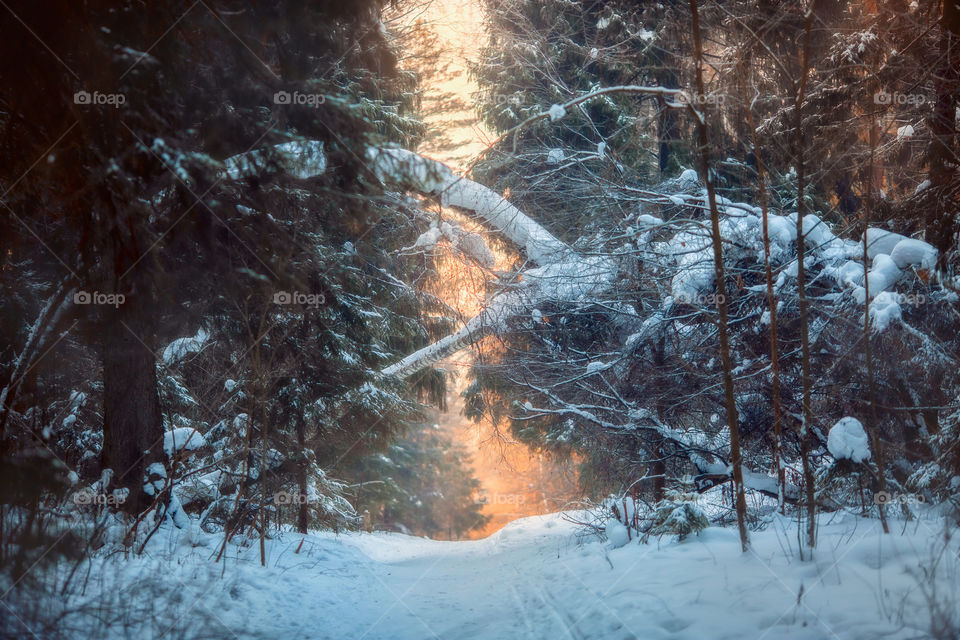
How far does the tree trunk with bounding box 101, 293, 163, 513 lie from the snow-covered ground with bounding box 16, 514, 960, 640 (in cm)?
76

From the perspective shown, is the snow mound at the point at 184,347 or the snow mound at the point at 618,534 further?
the snow mound at the point at 184,347

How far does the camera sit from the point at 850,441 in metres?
5.46

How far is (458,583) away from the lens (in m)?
7.61

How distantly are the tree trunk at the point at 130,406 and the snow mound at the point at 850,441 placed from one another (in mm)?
6844

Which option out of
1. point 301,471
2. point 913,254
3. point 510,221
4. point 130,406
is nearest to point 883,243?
point 913,254

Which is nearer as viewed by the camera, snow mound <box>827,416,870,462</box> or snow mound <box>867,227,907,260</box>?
snow mound <box>827,416,870,462</box>

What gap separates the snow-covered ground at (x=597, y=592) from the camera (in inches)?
151

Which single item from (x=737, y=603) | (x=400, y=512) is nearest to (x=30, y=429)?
(x=737, y=603)

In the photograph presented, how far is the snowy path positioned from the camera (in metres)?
3.85

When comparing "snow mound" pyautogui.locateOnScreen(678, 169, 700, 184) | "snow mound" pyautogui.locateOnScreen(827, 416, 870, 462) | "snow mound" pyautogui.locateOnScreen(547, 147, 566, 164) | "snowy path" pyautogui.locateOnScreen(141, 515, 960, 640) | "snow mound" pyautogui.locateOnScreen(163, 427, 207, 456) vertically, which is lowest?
"snowy path" pyautogui.locateOnScreen(141, 515, 960, 640)

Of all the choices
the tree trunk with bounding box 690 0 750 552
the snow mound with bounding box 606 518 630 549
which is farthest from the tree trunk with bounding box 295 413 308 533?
the tree trunk with bounding box 690 0 750 552

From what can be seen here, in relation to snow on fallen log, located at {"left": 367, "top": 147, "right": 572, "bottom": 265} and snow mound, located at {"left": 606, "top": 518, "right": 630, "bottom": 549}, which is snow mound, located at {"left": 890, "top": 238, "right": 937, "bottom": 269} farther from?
snow on fallen log, located at {"left": 367, "top": 147, "right": 572, "bottom": 265}

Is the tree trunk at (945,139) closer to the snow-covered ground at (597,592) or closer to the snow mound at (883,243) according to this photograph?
the snow mound at (883,243)

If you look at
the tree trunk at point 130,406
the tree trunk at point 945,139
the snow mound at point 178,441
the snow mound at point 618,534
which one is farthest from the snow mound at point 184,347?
the tree trunk at point 945,139
